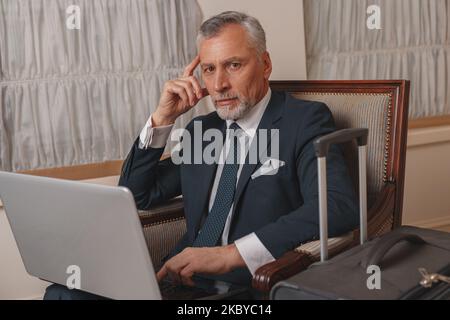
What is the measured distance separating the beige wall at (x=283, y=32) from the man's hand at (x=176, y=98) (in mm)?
618

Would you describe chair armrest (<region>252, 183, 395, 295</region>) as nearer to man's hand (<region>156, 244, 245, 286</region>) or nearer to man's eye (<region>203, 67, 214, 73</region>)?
man's hand (<region>156, 244, 245, 286</region>)

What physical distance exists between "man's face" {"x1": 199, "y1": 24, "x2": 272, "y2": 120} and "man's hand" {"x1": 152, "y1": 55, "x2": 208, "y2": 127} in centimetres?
8

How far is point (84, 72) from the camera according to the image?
2.32 metres

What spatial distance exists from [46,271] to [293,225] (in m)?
0.62

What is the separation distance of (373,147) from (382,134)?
0.05 m

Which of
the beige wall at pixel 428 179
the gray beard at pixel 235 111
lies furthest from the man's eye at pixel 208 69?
the beige wall at pixel 428 179

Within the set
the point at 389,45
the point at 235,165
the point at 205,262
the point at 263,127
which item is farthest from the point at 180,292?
the point at 389,45

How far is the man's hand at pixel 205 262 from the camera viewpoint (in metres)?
1.58

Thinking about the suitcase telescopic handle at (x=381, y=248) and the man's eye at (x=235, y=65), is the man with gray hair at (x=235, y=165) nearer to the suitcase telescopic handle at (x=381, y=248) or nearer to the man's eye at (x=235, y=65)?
the man's eye at (x=235, y=65)

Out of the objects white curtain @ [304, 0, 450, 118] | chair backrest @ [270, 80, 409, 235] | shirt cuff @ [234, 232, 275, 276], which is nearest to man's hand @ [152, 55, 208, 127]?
chair backrest @ [270, 80, 409, 235]

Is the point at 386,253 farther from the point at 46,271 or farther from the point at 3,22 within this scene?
the point at 3,22

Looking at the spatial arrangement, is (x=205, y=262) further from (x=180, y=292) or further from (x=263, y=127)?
(x=263, y=127)

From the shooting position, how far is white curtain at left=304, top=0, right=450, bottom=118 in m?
2.71
